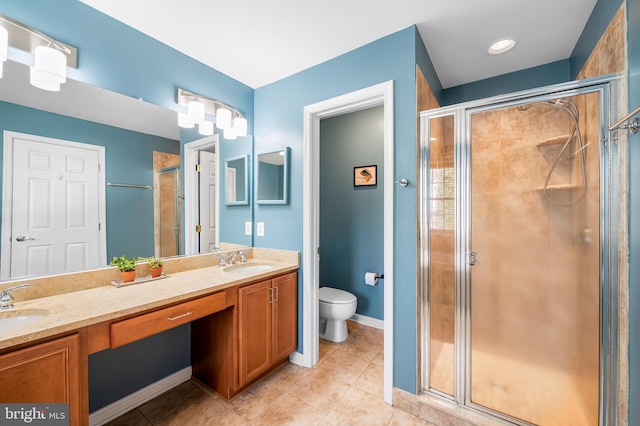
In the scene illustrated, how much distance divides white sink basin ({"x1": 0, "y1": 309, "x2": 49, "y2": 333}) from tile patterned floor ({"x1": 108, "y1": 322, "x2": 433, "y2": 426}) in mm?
879

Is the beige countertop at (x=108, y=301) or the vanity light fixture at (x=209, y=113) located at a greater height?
the vanity light fixture at (x=209, y=113)

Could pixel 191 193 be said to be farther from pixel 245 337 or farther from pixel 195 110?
pixel 245 337

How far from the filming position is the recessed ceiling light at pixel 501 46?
5.84 ft

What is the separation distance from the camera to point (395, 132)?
167 cm

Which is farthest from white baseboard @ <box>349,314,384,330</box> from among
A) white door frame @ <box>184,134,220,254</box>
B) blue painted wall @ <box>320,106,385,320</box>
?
white door frame @ <box>184,134,220,254</box>

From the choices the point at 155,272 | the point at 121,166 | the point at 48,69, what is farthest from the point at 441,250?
the point at 48,69

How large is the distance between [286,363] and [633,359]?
2063mm

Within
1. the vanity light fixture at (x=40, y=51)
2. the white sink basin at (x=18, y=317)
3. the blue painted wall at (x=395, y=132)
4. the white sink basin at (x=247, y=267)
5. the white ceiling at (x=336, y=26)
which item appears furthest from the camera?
the white sink basin at (x=247, y=267)

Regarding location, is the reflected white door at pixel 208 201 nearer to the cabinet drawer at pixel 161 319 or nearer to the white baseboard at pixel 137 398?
the cabinet drawer at pixel 161 319

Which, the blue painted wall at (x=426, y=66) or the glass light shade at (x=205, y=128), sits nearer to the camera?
the blue painted wall at (x=426, y=66)

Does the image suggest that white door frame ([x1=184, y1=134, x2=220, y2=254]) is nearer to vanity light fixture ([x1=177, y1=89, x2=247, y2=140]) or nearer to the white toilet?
vanity light fixture ([x1=177, y1=89, x2=247, y2=140])

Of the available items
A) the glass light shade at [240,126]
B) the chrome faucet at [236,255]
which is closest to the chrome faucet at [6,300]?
the chrome faucet at [236,255]

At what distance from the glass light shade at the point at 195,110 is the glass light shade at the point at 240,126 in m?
0.32

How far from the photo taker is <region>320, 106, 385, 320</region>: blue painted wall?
282cm
